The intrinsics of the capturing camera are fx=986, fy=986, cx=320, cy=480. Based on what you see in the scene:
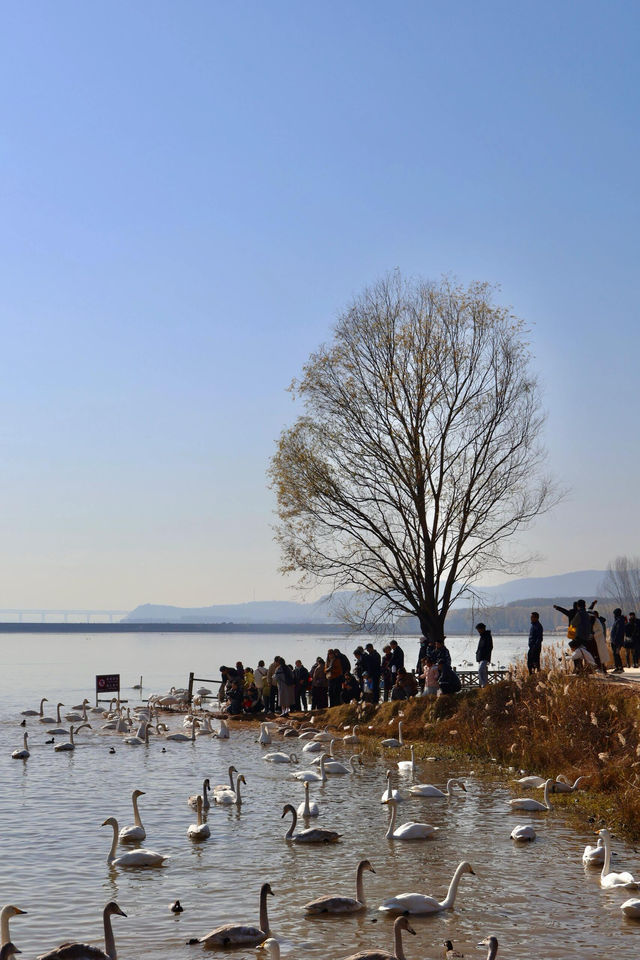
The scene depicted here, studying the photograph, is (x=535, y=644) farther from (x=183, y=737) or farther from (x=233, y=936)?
(x=233, y=936)

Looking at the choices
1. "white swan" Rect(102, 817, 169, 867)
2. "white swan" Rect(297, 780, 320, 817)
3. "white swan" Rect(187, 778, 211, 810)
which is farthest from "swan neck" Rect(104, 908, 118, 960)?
"white swan" Rect(297, 780, 320, 817)

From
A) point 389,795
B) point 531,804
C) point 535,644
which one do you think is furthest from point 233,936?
point 535,644

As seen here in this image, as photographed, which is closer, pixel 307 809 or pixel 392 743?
pixel 307 809

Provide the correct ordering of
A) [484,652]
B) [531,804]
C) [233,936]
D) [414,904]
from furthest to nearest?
[484,652] → [531,804] → [414,904] → [233,936]

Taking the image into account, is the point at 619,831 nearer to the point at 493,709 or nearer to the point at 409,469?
the point at 493,709

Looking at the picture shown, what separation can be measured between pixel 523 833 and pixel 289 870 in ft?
12.3

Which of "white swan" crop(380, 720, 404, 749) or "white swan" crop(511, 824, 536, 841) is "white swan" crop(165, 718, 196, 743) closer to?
"white swan" crop(380, 720, 404, 749)

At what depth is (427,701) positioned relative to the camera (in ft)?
93.1

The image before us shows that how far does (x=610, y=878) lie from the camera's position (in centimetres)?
1210

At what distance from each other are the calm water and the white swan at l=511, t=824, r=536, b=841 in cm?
18

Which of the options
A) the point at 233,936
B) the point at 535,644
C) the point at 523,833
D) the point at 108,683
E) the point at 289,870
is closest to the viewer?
the point at 233,936

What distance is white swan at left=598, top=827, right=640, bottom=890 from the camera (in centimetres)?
1180

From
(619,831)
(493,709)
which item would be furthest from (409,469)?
(619,831)

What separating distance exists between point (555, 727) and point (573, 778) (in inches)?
65.2
